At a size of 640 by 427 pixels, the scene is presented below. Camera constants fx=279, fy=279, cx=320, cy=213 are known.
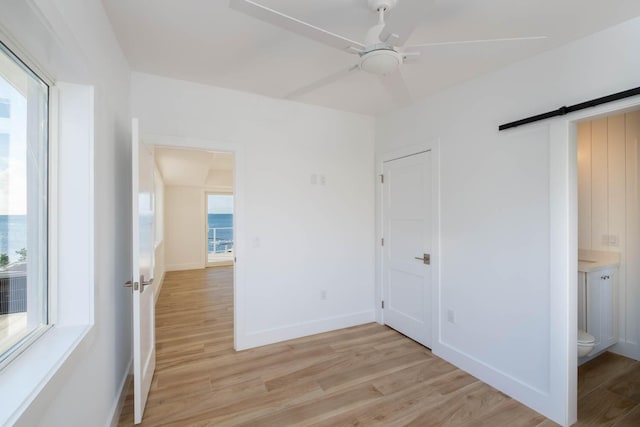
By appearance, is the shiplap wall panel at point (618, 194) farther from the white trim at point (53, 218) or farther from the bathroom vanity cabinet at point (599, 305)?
the white trim at point (53, 218)

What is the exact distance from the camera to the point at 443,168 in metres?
2.77

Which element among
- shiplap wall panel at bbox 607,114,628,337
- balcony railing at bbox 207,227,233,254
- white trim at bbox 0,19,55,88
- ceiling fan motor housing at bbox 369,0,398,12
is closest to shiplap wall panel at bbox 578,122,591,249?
shiplap wall panel at bbox 607,114,628,337

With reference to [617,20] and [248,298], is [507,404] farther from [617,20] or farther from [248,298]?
[617,20]

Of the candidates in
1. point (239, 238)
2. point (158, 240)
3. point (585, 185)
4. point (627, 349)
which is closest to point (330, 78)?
point (239, 238)

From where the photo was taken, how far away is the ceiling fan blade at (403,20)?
1.11m

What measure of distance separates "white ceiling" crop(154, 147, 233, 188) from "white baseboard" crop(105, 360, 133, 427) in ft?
8.40

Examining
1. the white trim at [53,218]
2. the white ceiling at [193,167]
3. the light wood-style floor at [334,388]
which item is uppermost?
the white ceiling at [193,167]

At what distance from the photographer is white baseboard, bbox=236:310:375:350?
293 cm

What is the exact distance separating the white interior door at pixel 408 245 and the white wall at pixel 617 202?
160 cm

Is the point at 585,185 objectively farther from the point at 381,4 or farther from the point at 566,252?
the point at 381,4

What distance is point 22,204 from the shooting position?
1.20 m

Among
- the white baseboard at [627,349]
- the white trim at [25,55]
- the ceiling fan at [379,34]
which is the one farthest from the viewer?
the white baseboard at [627,349]

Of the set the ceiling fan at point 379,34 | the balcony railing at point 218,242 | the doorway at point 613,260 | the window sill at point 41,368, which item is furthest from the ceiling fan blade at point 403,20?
the balcony railing at point 218,242

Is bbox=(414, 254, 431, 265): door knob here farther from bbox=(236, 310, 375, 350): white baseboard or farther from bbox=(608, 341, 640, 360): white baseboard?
bbox=(608, 341, 640, 360): white baseboard
